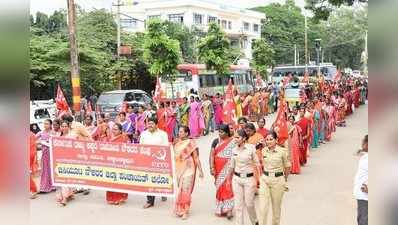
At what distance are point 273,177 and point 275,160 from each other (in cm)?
18

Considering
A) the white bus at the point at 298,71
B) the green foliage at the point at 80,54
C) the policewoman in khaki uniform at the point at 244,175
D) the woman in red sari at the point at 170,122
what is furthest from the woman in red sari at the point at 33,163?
the white bus at the point at 298,71

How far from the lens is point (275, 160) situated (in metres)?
5.71

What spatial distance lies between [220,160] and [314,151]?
22.0 ft

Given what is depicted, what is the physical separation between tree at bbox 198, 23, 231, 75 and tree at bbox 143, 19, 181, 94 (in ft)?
11.5

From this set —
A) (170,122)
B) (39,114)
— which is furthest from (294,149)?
(39,114)

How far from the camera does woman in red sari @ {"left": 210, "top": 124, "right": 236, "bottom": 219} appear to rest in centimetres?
683

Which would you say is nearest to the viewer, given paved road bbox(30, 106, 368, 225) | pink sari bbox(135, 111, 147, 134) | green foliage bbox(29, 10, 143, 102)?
paved road bbox(30, 106, 368, 225)

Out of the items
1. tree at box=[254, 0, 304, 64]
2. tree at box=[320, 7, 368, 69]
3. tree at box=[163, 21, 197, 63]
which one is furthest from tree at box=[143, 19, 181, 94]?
tree at box=[254, 0, 304, 64]

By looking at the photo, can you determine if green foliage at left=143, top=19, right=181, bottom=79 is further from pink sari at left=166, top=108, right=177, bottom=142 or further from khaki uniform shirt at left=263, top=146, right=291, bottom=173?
khaki uniform shirt at left=263, top=146, right=291, bottom=173

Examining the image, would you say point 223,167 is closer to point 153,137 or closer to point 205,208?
point 205,208
